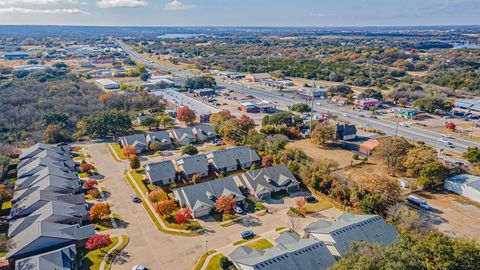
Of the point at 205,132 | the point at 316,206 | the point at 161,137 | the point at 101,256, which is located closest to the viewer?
the point at 101,256

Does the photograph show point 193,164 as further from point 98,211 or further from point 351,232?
point 351,232

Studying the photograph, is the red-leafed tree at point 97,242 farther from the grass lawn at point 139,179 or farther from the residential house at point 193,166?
the residential house at point 193,166

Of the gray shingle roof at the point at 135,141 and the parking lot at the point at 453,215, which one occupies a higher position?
the gray shingle roof at the point at 135,141

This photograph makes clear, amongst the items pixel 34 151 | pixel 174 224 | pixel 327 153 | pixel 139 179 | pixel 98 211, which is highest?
pixel 34 151

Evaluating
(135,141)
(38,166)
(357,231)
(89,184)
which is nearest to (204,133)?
(135,141)

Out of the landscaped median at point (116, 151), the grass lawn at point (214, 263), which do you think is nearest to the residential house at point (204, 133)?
the landscaped median at point (116, 151)

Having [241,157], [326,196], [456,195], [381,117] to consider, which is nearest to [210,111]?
[241,157]

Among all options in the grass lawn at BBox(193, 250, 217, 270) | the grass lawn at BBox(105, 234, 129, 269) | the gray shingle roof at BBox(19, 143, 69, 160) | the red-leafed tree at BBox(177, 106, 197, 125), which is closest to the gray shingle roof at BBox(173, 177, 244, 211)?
the grass lawn at BBox(193, 250, 217, 270)

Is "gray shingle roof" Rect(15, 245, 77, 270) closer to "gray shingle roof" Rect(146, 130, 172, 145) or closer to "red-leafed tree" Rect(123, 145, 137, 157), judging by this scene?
"red-leafed tree" Rect(123, 145, 137, 157)
